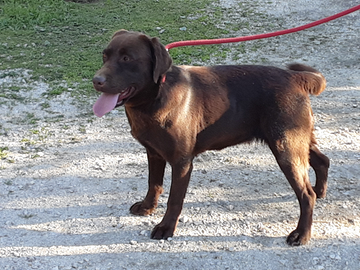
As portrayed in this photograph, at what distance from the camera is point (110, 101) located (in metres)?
3.15

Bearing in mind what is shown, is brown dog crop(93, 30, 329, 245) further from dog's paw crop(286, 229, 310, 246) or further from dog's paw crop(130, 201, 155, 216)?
dog's paw crop(130, 201, 155, 216)

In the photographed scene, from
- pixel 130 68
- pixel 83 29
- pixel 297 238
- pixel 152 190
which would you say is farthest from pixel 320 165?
pixel 83 29

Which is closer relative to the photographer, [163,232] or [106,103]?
[106,103]

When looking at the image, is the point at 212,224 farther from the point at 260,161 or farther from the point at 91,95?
the point at 91,95

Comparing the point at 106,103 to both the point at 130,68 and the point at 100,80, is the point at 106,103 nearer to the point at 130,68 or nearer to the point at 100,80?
the point at 100,80

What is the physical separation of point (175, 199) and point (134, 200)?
0.71 metres

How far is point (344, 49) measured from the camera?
26.7 feet

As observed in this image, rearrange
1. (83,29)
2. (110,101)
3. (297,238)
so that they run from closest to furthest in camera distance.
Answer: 1. (110,101)
2. (297,238)
3. (83,29)

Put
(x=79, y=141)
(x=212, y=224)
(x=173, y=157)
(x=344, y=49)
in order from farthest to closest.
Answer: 1. (x=344, y=49)
2. (x=79, y=141)
3. (x=212, y=224)
4. (x=173, y=157)

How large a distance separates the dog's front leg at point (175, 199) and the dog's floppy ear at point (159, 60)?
742mm

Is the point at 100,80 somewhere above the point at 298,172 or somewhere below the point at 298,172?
above

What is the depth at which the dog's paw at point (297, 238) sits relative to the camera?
350 centimetres

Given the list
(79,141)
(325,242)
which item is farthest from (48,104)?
(325,242)

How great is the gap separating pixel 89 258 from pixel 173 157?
1.02 meters
